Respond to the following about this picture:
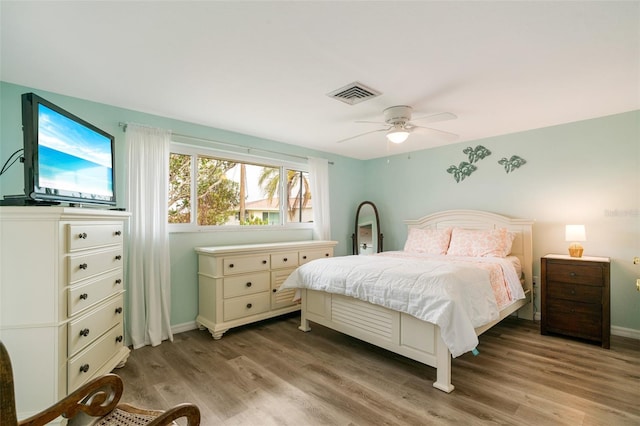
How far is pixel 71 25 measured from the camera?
1686 mm

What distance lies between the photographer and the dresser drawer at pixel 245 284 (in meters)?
3.19

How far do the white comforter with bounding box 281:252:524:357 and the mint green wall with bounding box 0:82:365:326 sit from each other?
4.57 ft

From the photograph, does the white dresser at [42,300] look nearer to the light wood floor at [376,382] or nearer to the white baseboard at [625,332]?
the light wood floor at [376,382]

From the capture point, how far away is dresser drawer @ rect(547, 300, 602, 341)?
9.42 ft

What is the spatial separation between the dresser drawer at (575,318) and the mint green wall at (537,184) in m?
0.56

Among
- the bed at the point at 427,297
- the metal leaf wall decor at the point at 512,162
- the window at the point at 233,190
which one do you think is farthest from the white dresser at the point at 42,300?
the metal leaf wall decor at the point at 512,162

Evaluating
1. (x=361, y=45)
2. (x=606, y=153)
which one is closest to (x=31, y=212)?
(x=361, y=45)

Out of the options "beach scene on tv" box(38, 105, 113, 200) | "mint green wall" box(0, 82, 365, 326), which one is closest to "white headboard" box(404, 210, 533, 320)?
"mint green wall" box(0, 82, 365, 326)

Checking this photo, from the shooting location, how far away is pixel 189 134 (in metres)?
3.38

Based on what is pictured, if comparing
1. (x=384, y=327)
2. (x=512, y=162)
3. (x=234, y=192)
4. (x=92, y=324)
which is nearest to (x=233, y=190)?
(x=234, y=192)

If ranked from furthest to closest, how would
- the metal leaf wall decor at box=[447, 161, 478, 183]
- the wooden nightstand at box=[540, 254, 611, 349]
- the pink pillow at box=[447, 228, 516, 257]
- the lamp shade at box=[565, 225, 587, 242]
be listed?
the metal leaf wall decor at box=[447, 161, 478, 183] → the pink pillow at box=[447, 228, 516, 257] → the lamp shade at box=[565, 225, 587, 242] → the wooden nightstand at box=[540, 254, 611, 349]

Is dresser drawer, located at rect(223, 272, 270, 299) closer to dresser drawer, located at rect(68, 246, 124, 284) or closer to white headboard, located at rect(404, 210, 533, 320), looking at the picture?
dresser drawer, located at rect(68, 246, 124, 284)

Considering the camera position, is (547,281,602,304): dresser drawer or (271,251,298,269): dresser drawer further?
(271,251,298,269): dresser drawer

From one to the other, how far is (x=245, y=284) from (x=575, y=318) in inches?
131
